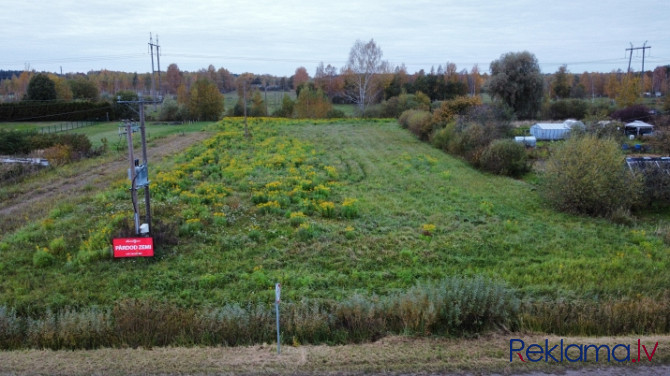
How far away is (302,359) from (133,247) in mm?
6666

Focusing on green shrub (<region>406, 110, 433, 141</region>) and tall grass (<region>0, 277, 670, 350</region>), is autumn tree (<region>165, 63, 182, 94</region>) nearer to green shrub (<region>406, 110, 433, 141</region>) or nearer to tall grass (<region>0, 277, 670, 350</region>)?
green shrub (<region>406, 110, 433, 141</region>)

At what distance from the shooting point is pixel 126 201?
18297 mm

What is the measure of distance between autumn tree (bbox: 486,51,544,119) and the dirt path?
34.5 meters

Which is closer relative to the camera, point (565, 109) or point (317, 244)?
point (317, 244)

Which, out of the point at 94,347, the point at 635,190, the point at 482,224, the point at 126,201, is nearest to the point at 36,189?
the point at 126,201

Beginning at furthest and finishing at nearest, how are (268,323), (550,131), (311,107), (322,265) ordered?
(311,107) → (550,131) → (322,265) → (268,323)

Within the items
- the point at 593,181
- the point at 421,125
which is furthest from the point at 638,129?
the point at 593,181

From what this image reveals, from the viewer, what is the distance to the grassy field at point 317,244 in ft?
37.1

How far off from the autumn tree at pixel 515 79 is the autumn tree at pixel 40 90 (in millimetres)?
61236

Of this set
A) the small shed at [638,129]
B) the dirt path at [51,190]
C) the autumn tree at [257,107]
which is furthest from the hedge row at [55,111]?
the small shed at [638,129]

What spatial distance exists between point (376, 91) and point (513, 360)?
3086 inches

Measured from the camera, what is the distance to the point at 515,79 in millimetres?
52906

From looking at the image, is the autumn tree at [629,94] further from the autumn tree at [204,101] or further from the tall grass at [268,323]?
the tall grass at [268,323]

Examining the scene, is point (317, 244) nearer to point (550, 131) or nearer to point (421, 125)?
point (421, 125)
